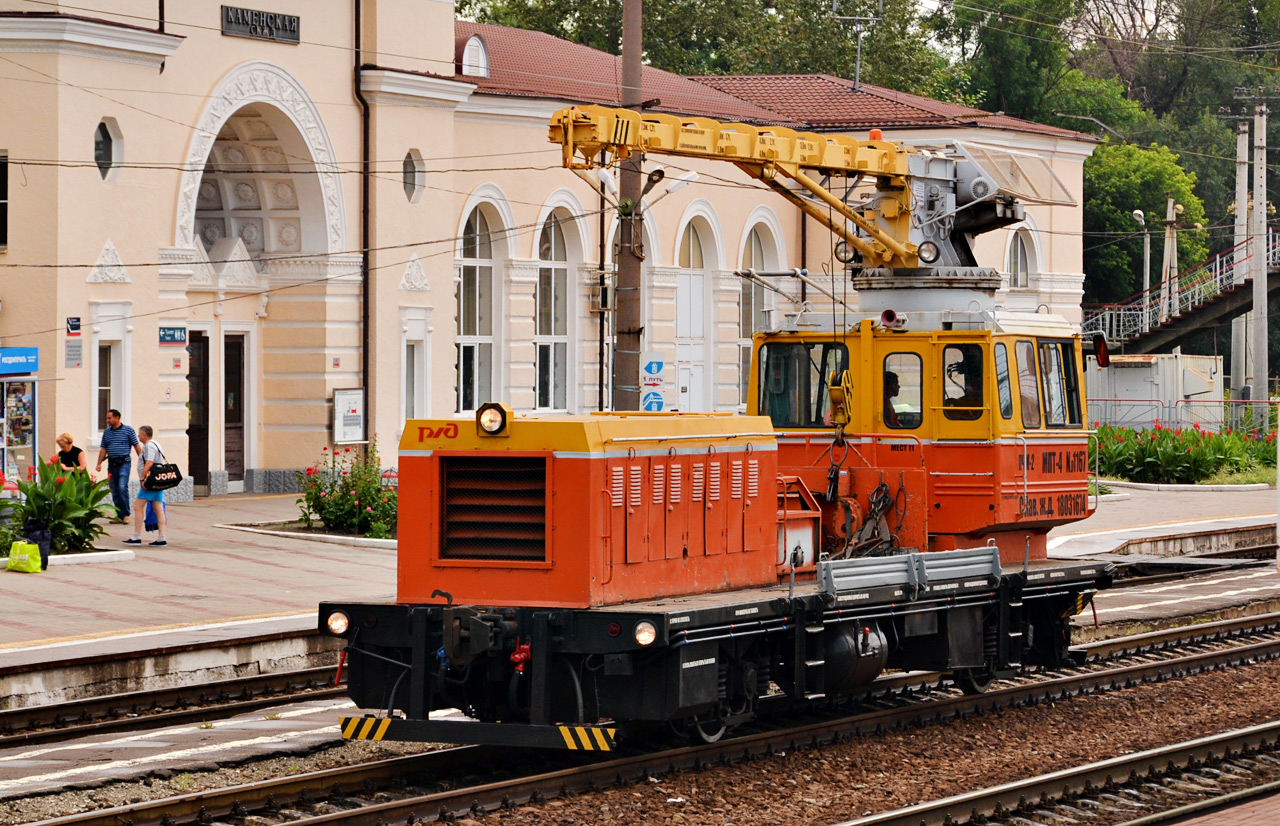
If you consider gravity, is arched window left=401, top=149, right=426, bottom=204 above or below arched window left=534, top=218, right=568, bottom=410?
above

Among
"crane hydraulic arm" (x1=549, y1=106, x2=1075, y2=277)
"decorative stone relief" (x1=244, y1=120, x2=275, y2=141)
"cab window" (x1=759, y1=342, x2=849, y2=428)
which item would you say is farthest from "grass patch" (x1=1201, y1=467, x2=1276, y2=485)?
"cab window" (x1=759, y1=342, x2=849, y2=428)

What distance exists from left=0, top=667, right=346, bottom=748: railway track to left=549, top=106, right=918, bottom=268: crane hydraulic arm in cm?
503

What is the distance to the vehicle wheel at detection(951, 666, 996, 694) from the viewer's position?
47.4ft

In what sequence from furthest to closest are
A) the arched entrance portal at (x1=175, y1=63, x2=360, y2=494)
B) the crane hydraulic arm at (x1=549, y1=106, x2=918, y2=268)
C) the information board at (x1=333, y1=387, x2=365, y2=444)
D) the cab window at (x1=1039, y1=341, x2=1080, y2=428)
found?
1. the information board at (x1=333, y1=387, x2=365, y2=444)
2. the arched entrance portal at (x1=175, y1=63, x2=360, y2=494)
3. the cab window at (x1=1039, y1=341, x2=1080, y2=428)
4. the crane hydraulic arm at (x1=549, y1=106, x2=918, y2=268)

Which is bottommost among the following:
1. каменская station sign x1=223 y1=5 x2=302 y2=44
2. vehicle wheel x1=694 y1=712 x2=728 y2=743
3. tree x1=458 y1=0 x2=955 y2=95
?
vehicle wheel x1=694 y1=712 x2=728 y2=743

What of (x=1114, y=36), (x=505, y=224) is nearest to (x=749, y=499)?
(x=505, y=224)

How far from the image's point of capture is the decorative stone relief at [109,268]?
1046 inches

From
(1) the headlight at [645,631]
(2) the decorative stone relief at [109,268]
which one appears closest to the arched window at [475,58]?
(2) the decorative stone relief at [109,268]

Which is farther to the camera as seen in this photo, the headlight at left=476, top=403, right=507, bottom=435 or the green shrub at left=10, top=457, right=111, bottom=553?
the green shrub at left=10, top=457, right=111, bottom=553

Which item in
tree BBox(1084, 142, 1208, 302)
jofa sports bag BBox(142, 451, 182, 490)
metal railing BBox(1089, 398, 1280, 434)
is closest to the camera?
jofa sports bag BBox(142, 451, 182, 490)

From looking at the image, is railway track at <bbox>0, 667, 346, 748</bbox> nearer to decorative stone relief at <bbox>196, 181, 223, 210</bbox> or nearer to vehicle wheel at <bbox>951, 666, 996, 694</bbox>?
vehicle wheel at <bbox>951, 666, 996, 694</bbox>

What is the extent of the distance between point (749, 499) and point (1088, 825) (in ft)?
10.2

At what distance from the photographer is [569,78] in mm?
39438

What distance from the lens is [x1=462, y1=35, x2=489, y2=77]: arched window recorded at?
3650 cm
